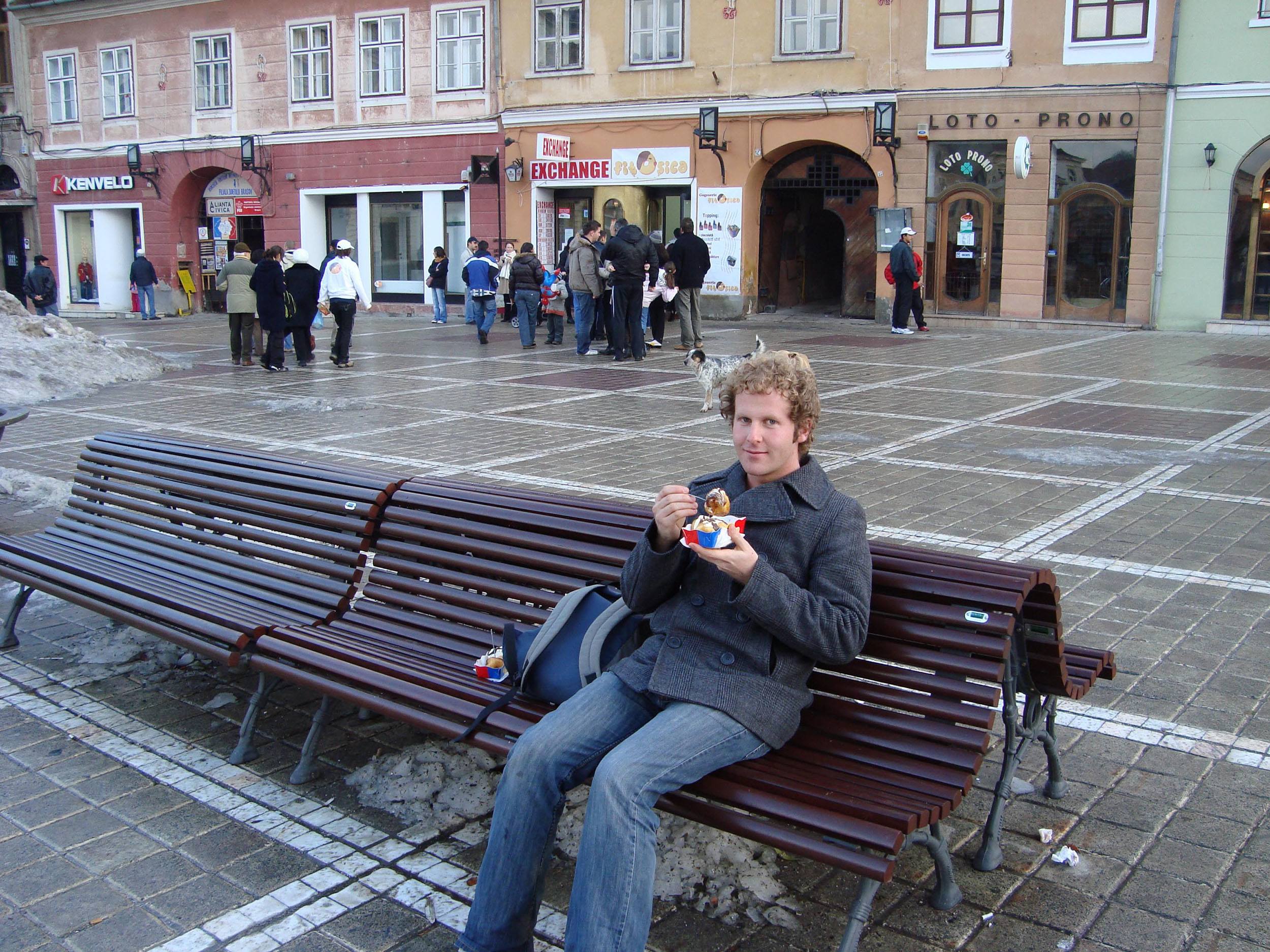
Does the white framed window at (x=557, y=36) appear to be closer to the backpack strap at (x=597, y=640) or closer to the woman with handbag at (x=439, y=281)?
the woman with handbag at (x=439, y=281)

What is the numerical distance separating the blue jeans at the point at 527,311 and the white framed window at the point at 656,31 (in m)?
8.23

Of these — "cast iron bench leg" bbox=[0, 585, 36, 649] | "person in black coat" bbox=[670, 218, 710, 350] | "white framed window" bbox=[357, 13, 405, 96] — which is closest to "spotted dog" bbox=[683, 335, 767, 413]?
"person in black coat" bbox=[670, 218, 710, 350]

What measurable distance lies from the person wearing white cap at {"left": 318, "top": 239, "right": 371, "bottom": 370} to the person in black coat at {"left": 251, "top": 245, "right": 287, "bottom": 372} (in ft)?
1.90

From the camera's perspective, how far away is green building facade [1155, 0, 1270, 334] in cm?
2003

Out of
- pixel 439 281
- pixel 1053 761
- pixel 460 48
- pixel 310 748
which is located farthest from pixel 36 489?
pixel 460 48

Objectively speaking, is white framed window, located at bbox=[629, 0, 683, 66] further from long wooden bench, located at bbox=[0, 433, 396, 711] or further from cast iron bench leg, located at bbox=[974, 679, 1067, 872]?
cast iron bench leg, located at bbox=[974, 679, 1067, 872]

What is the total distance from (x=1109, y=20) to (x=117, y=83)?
2488cm

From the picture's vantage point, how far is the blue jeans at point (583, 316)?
57.3 feet

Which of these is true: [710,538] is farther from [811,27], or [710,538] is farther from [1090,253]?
[811,27]

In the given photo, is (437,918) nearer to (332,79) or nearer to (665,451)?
(665,451)

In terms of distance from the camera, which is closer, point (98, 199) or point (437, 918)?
point (437, 918)

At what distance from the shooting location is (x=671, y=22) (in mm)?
24688

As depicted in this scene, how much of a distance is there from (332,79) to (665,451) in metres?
22.2

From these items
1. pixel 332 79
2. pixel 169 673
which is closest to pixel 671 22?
pixel 332 79
